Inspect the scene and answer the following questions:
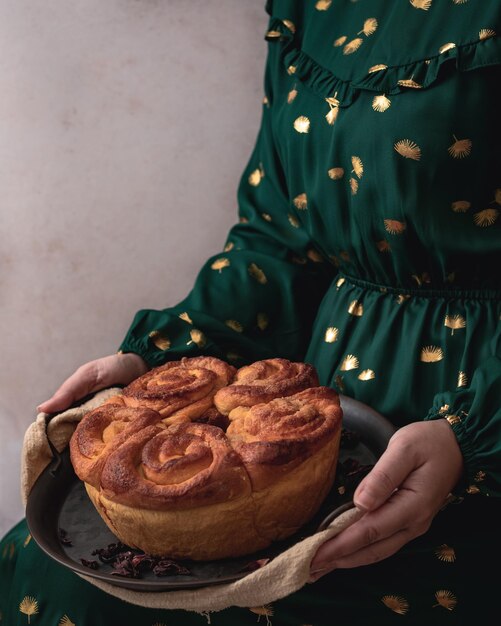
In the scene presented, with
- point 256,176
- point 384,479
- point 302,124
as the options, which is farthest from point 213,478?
point 256,176

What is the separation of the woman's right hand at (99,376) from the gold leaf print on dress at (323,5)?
593 mm

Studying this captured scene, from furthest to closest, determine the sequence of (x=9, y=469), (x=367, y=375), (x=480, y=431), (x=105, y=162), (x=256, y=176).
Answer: (x=9, y=469) → (x=105, y=162) → (x=256, y=176) → (x=367, y=375) → (x=480, y=431)

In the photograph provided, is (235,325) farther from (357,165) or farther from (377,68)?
(377,68)

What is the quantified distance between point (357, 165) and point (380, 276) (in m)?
0.16

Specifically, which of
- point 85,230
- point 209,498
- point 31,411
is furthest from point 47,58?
point 209,498

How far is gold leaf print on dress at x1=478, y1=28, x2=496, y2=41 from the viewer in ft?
2.90

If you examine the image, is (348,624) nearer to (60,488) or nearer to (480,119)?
(60,488)

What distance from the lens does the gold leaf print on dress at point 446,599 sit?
2.81ft

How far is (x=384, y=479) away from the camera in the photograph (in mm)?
741

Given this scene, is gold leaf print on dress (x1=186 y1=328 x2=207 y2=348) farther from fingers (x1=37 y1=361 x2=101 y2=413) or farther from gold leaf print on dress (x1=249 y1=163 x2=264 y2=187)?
gold leaf print on dress (x1=249 y1=163 x2=264 y2=187)

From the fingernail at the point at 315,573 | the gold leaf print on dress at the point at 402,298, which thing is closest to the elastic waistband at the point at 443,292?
the gold leaf print on dress at the point at 402,298

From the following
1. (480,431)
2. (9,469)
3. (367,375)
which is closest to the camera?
(480,431)

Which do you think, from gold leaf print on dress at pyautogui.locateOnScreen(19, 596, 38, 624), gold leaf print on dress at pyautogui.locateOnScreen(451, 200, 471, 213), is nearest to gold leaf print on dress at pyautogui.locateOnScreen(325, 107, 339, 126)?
gold leaf print on dress at pyautogui.locateOnScreen(451, 200, 471, 213)

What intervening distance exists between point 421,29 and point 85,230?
0.82 metres
